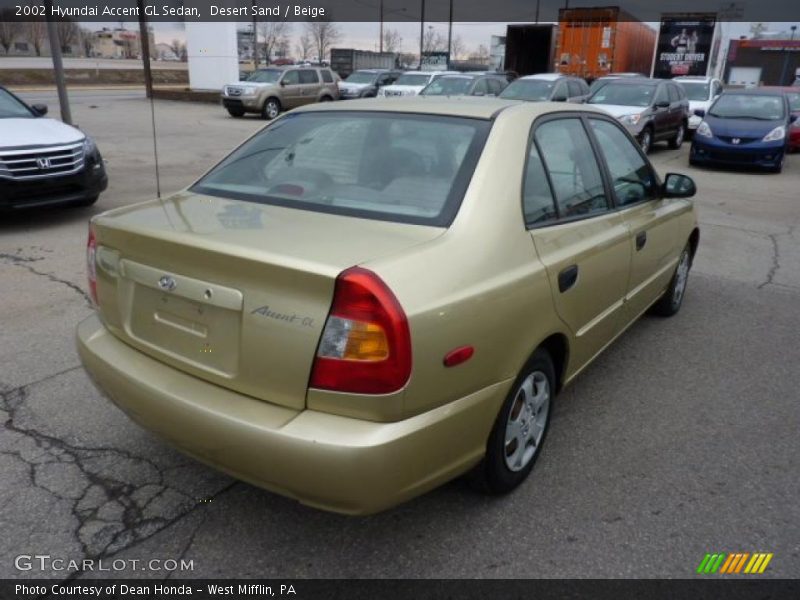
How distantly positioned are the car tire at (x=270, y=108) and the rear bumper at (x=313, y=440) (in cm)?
2137

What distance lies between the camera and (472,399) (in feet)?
7.70

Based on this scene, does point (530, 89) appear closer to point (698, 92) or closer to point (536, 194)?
point (698, 92)

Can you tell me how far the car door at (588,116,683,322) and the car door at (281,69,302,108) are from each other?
20.3 metres

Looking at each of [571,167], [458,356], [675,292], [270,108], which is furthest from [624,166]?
[270,108]

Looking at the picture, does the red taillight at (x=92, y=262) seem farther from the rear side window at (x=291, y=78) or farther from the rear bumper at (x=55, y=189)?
the rear side window at (x=291, y=78)

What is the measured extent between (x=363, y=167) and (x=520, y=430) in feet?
4.45

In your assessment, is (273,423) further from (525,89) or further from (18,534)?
(525,89)

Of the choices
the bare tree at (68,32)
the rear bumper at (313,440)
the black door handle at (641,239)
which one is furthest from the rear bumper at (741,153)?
the bare tree at (68,32)

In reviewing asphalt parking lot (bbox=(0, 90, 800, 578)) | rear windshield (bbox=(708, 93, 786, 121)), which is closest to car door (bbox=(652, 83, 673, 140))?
rear windshield (bbox=(708, 93, 786, 121))

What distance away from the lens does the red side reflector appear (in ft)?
7.22

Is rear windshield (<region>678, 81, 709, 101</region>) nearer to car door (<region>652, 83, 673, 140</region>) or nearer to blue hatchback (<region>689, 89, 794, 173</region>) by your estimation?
car door (<region>652, 83, 673, 140</region>)

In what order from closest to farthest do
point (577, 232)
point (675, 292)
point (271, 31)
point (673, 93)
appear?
point (577, 232)
point (675, 292)
point (673, 93)
point (271, 31)

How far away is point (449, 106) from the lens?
10.4ft

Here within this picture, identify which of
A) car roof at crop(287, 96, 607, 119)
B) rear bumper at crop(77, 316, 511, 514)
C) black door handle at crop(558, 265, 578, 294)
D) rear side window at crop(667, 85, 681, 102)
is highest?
car roof at crop(287, 96, 607, 119)
